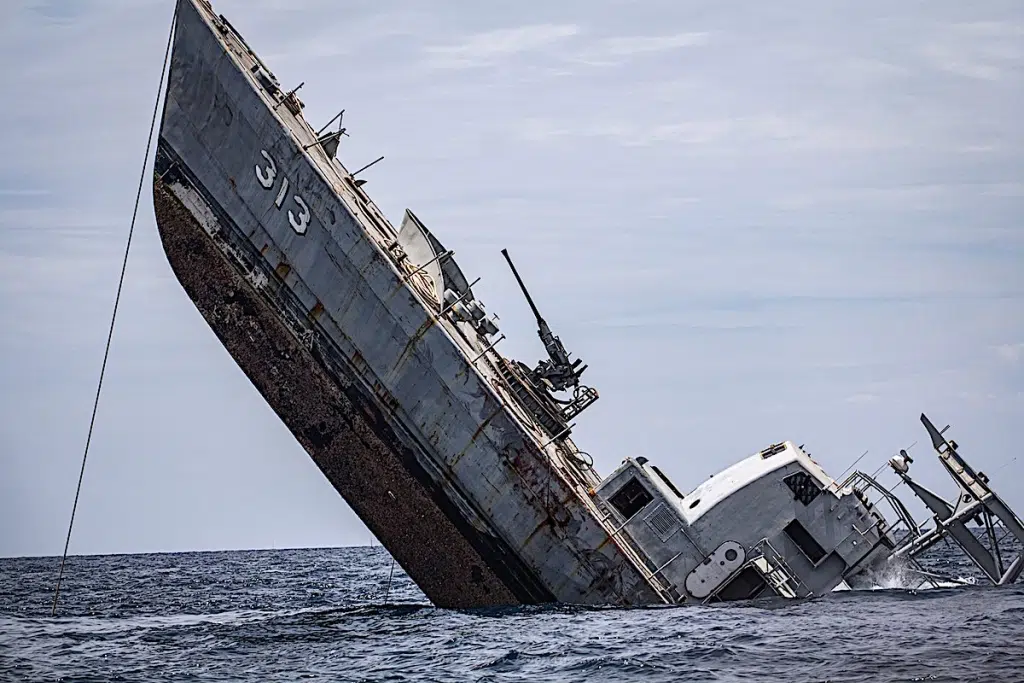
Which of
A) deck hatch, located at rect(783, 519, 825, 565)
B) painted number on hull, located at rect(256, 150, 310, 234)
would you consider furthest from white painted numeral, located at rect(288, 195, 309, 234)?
deck hatch, located at rect(783, 519, 825, 565)

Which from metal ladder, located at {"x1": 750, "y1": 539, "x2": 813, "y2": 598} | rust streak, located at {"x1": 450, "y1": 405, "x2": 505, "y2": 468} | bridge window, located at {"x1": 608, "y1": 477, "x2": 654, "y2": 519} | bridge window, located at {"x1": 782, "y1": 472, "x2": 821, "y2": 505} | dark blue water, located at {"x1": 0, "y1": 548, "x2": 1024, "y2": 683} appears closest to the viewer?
dark blue water, located at {"x1": 0, "y1": 548, "x2": 1024, "y2": 683}

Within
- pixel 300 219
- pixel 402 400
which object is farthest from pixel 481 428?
pixel 300 219

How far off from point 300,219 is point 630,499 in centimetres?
788

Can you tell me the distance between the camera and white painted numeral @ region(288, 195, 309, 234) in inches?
824

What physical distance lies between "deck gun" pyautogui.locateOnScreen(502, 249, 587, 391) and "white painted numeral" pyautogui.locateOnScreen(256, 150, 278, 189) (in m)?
4.92

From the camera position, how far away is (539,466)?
835 inches

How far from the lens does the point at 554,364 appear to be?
910 inches

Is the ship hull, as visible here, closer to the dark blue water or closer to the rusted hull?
the rusted hull

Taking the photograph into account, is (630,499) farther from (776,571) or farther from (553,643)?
(553,643)

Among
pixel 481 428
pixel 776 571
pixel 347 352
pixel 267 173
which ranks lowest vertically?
pixel 776 571

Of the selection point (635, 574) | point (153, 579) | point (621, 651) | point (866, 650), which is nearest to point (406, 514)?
point (635, 574)

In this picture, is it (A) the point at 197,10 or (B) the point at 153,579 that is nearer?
(A) the point at 197,10

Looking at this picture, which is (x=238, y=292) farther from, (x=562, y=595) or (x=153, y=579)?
(x=153, y=579)

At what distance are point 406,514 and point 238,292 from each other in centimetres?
484
